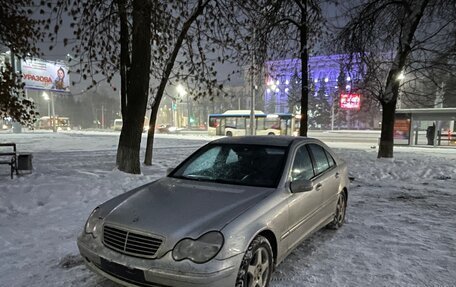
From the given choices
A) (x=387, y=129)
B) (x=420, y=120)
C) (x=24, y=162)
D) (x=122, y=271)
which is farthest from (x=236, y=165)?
(x=420, y=120)

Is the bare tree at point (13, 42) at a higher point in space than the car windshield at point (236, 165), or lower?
higher

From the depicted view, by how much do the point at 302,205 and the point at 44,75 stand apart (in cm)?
3829

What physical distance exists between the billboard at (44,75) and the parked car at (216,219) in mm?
35903

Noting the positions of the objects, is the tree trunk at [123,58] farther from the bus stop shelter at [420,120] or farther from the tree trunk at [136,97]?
the bus stop shelter at [420,120]

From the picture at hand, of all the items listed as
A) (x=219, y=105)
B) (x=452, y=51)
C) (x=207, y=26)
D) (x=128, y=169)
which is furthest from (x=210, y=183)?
(x=219, y=105)

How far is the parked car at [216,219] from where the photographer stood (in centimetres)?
270

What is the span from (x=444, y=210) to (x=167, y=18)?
811cm

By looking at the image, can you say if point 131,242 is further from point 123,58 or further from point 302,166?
point 123,58

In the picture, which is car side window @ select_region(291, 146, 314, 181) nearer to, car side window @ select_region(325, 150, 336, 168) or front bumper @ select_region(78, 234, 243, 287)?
car side window @ select_region(325, 150, 336, 168)

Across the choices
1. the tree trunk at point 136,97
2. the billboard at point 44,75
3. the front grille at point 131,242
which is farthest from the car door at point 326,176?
the billboard at point 44,75

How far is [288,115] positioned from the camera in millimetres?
35500

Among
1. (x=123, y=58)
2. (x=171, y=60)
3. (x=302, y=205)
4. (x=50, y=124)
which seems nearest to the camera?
(x=302, y=205)

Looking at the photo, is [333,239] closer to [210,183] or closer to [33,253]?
[210,183]

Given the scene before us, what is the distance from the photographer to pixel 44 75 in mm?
35469
